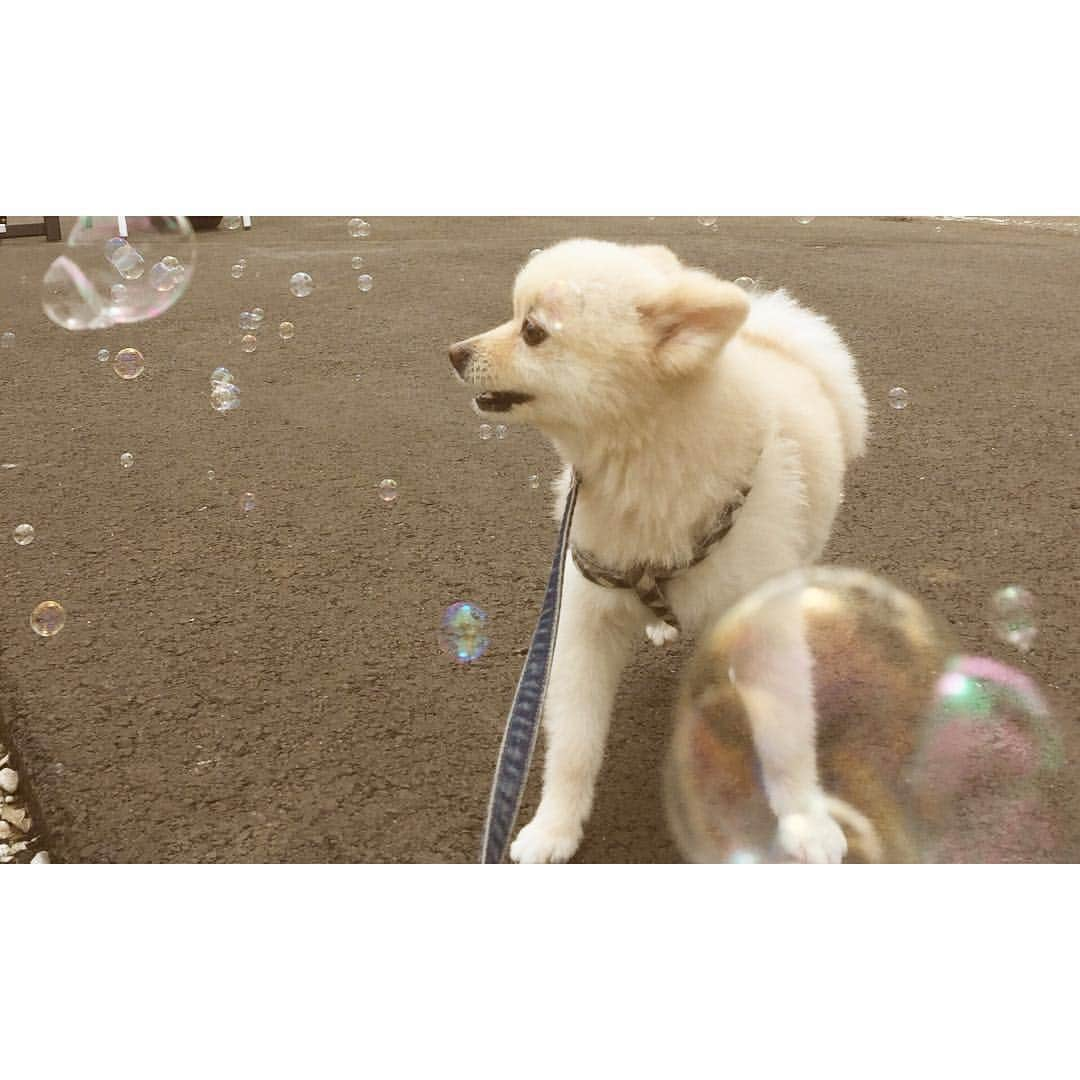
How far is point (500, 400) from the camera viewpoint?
217 cm

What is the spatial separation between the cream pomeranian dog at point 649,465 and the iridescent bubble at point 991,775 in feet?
0.95

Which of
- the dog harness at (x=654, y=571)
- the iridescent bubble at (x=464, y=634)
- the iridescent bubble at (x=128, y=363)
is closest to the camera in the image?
the dog harness at (x=654, y=571)

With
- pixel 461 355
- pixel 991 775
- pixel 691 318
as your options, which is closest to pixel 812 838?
pixel 991 775

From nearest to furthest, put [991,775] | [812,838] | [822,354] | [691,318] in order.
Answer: [691,318] < [812,838] < [991,775] < [822,354]

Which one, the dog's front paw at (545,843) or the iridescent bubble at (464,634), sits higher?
the iridescent bubble at (464,634)

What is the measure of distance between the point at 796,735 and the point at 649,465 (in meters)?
0.70

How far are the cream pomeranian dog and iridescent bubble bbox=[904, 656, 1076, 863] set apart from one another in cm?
29

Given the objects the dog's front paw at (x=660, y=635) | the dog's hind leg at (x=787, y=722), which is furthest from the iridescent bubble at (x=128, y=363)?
the dog's hind leg at (x=787, y=722)

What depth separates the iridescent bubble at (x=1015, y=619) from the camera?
2928mm

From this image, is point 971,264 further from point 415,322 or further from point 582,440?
point 582,440

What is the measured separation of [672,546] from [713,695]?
670 mm

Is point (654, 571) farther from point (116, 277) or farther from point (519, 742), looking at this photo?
point (116, 277)

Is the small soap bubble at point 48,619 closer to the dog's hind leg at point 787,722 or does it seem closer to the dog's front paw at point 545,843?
the dog's front paw at point 545,843

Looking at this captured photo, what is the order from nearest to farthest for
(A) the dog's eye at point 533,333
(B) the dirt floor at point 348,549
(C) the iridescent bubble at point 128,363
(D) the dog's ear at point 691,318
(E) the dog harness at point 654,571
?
1. (D) the dog's ear at point 691,318
2. (A) the dog's eye at point 533,333
3. (E) the dog harness at point 654,571
4. (B) the dirt floor at point 348,549
5. (C) the iridescent bubble at point 128,363
